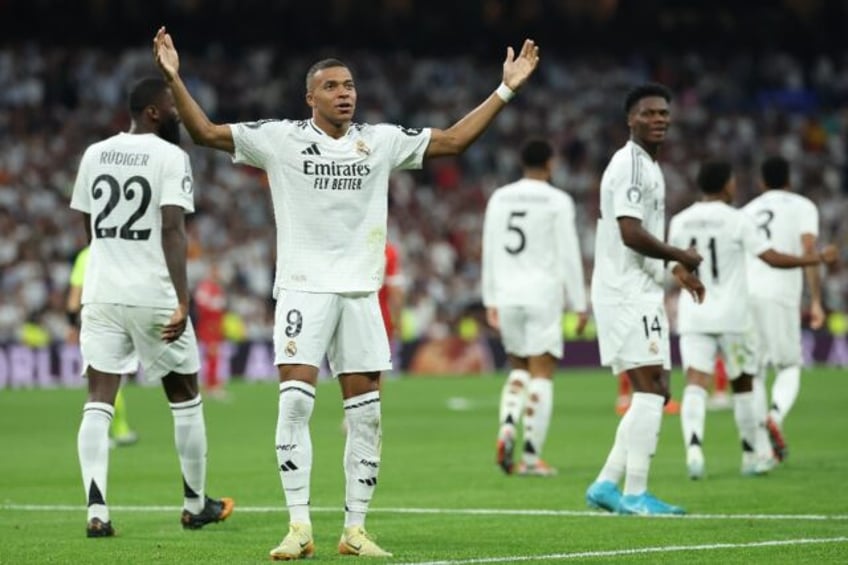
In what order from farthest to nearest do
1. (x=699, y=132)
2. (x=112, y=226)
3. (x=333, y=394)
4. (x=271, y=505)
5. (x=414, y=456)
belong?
(x=699, y=132), (x=333, y=394), (x=414, y=456), (x=271, y=505), (x=112, y=226)

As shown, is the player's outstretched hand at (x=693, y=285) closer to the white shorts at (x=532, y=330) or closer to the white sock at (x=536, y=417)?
the white sock at (x=536, y=417)

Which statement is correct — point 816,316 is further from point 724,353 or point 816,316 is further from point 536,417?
point 536,417

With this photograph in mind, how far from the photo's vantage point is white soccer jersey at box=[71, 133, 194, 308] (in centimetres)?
1131

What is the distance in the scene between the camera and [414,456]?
1781cm

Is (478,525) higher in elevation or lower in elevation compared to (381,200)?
lower

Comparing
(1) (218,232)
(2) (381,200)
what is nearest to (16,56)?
(1) (218,232)

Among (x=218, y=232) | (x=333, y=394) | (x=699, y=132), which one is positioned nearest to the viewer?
(x=333, y=394)

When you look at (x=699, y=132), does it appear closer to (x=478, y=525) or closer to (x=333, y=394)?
(x=333, y=394)

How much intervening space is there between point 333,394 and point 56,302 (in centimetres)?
711

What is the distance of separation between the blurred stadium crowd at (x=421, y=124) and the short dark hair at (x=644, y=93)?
2242 centimetres

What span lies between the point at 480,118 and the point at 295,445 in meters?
2.08

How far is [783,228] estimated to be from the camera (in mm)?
17109

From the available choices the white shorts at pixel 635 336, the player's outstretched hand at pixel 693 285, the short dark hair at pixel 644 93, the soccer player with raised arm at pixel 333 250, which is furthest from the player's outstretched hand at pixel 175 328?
the short dark hair at pixel 644 93

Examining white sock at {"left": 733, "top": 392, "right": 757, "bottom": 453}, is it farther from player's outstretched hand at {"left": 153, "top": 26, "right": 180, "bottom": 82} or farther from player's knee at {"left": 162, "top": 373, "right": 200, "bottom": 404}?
player's outstretched hand at {"left": 153, "top": 26, "right": 180, "bottom": 82}
